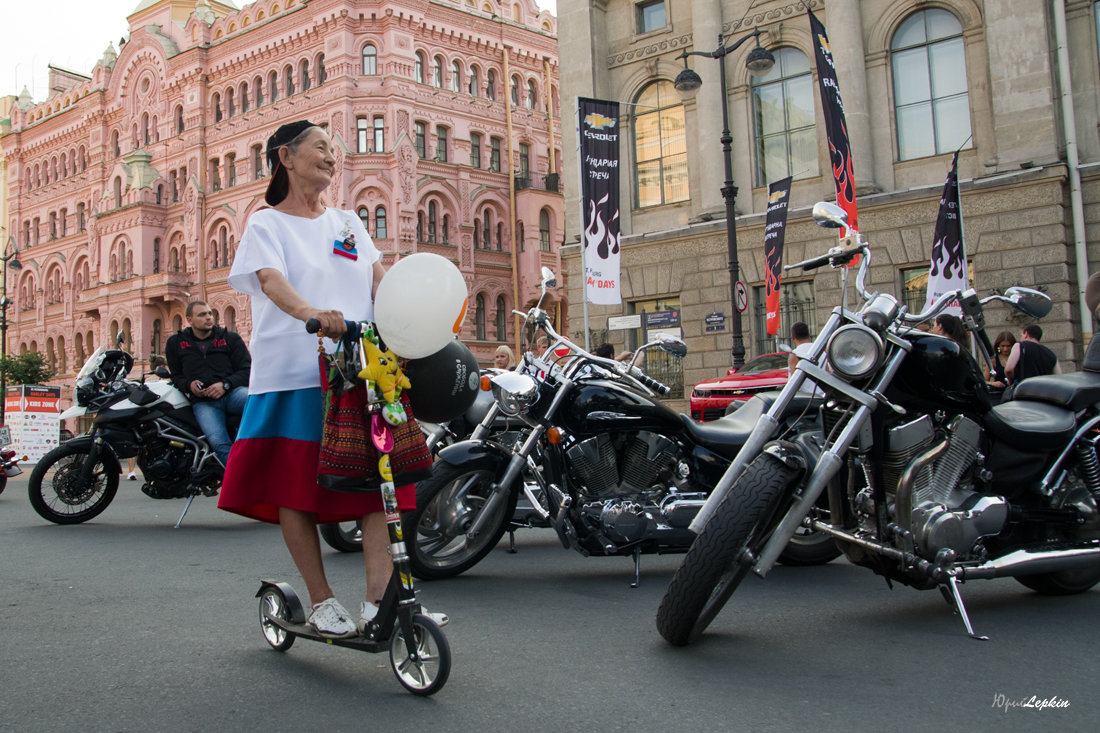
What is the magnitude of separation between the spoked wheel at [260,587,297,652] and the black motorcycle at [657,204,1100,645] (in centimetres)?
142

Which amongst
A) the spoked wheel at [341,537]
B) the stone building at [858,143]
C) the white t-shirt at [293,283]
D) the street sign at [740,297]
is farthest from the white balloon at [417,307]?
the stone building at [858,143]

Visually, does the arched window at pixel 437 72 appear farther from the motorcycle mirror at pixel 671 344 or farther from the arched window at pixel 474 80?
the motorcycle mirror at pixel 671 344

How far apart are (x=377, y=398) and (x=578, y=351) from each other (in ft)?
8.05

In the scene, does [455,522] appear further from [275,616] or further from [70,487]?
[70,487]

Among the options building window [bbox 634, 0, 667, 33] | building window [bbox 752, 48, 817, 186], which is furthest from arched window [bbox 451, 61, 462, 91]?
building window [bbox 752, 48, 817, 186]

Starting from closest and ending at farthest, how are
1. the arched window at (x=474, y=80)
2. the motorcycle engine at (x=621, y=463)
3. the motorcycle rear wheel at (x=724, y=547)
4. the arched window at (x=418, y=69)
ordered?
the motorcycle rear wheel at (x=724, y=547) → the motorcycle engine at (x=621, y=463) → the arched window at (x=418, y=69) → the arched window at (x=474, y=80)

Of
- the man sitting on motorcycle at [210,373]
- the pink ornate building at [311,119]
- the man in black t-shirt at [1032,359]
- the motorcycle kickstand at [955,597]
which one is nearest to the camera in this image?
the motorcycle kickstand at [955,597]

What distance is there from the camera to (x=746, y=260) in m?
23.7

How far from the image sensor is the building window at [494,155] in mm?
47719

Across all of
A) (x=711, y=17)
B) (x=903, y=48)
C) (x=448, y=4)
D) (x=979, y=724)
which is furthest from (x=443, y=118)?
(x=979, y=724)

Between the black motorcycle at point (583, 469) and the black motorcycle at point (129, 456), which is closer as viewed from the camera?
the black motorcycle at point (583, 469)

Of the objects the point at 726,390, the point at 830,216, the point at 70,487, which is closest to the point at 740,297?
the point at 726,390
